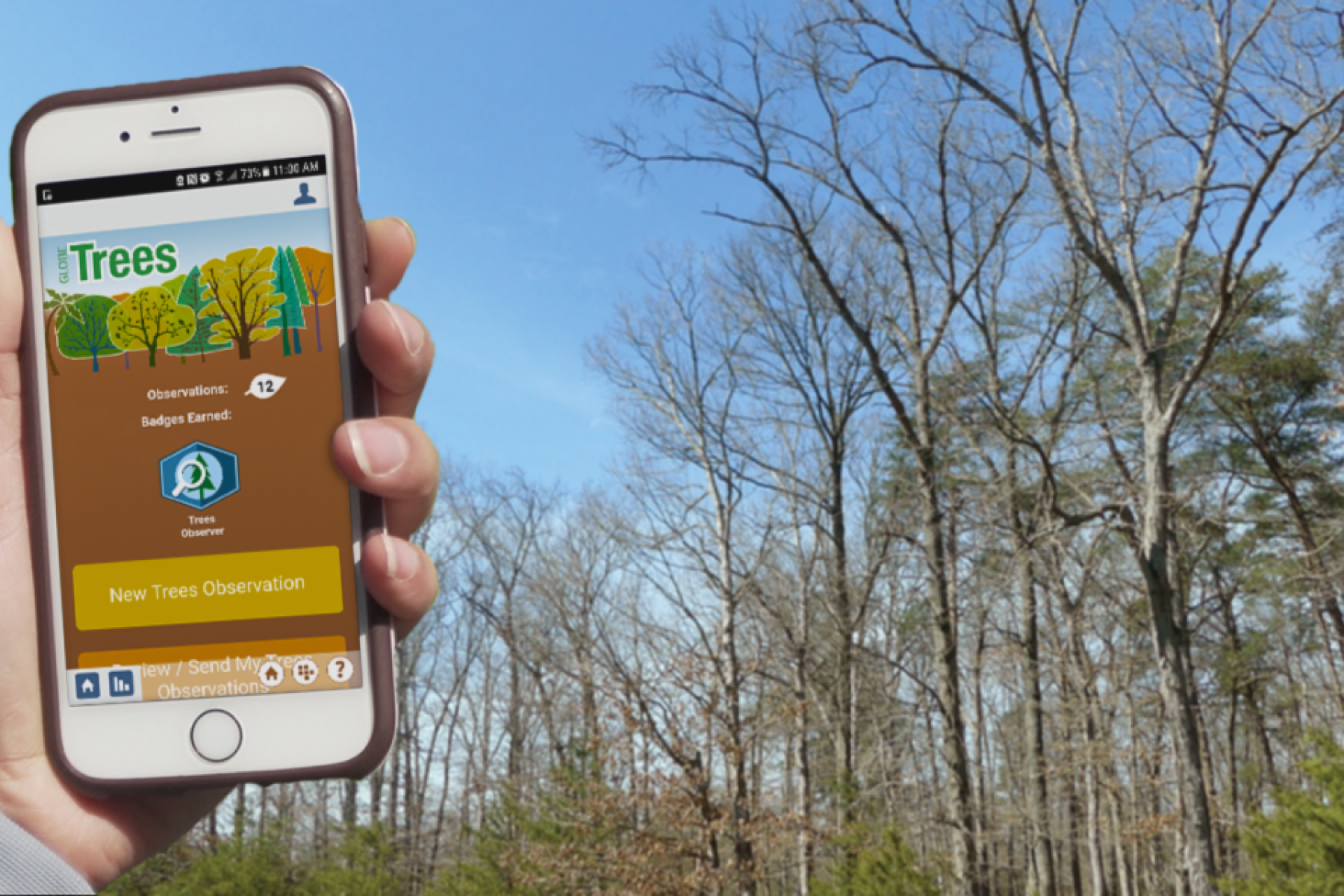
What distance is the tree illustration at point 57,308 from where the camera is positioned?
180cm

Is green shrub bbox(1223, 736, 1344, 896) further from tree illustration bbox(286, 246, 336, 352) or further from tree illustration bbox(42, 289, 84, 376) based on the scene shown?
tree illustration bbox(42, 289, 84, 376)

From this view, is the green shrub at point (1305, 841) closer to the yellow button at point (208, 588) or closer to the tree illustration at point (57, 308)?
the yellow button at point (208, 588)

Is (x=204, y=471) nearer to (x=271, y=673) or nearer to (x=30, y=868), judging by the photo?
(x=271, y=673)

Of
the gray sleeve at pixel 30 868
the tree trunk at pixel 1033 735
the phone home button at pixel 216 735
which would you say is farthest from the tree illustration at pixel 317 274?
the tree trunk at pixel 1033 735

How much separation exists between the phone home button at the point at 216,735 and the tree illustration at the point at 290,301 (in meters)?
0.60

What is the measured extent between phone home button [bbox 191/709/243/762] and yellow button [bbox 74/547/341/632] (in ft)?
0.51

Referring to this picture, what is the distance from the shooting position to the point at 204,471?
1744 millimetres

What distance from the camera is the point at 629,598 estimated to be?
1875 cm

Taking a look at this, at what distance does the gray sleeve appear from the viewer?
1374mm

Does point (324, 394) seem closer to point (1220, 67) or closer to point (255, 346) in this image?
point (255, 346)

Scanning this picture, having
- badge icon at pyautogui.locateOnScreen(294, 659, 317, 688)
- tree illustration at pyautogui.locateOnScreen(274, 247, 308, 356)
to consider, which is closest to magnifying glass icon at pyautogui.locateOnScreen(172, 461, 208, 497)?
tree illustration at pyautogui.locateOnScreen(274, 247, 308, 356)

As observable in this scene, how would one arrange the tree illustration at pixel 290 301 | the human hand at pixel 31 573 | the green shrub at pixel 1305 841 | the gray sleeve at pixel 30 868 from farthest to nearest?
the green shrub at pixel 1305 841 < the tree illustration at pixel 290 301 < the human hand at pixel 31 573 < the gray sleeve at pixel 30 868

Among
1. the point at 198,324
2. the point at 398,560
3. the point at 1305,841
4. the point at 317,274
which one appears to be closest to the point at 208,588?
the point at 398,560

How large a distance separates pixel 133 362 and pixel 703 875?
12.6 m
